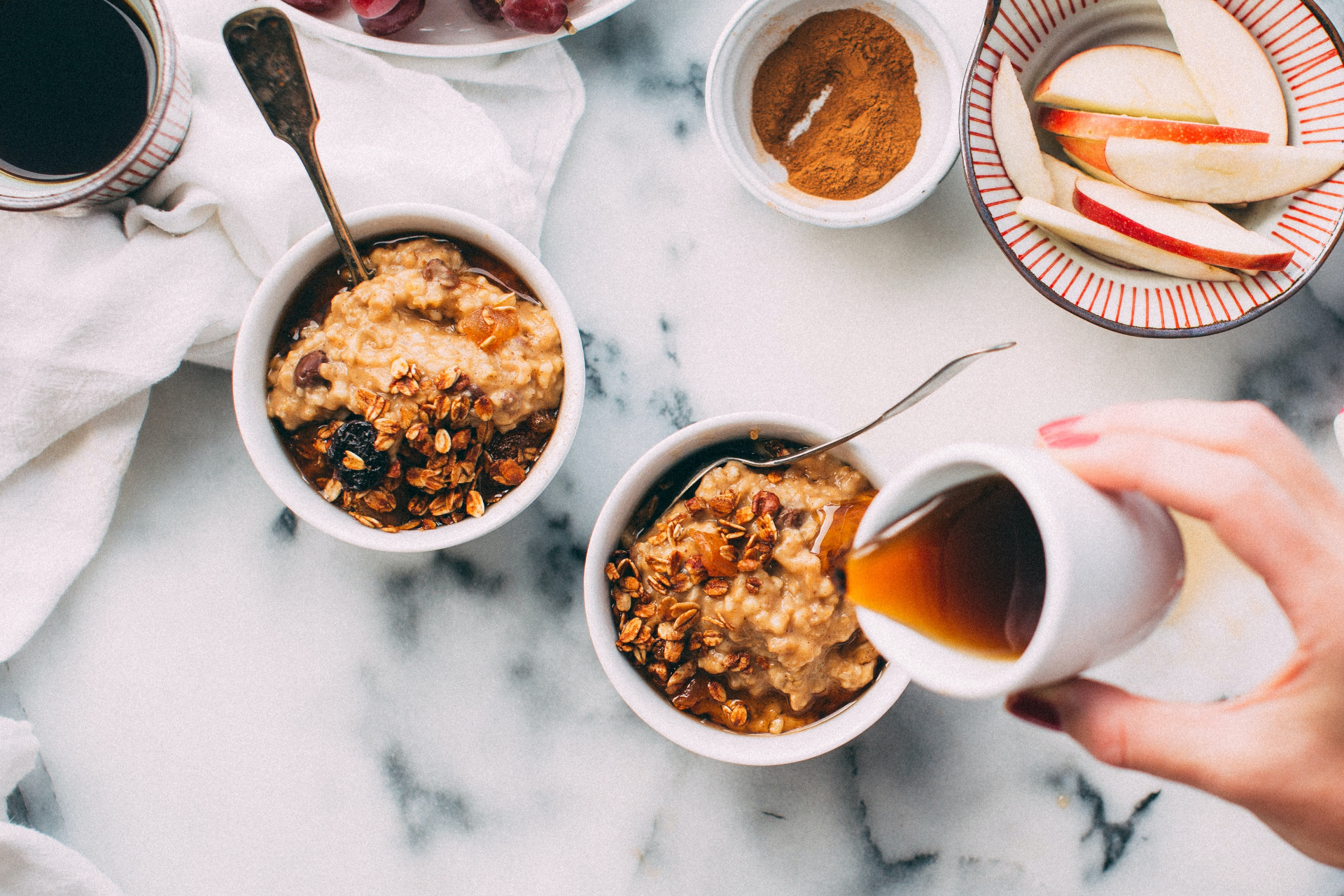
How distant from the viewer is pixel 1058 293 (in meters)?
1.21

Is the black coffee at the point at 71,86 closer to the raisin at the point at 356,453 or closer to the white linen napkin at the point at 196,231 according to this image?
the white linen napkin at the point at 196,231

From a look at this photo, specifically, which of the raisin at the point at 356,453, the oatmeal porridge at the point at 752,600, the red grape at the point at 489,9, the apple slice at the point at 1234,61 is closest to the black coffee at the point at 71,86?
the red grape at the point at 489,9

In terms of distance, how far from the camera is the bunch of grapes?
1271 millimetres

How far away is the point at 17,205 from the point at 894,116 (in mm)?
1129

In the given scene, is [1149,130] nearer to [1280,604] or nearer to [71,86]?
[1280,604]

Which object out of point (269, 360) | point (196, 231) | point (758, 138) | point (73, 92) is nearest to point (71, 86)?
point (73, 92)

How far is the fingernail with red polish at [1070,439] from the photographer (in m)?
0.86

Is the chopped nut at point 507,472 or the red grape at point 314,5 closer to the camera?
the chopped nut at point 507,472

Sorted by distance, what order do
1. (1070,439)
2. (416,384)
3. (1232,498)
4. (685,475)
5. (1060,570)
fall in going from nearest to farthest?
(1060,570)
(1232,498)
(1070,439)
(416,384)
(685,475)

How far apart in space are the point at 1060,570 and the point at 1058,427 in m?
0.32

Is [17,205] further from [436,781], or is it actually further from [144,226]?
[436,781]

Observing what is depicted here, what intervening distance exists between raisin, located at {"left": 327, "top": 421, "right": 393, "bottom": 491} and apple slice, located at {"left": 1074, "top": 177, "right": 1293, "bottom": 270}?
95 cm

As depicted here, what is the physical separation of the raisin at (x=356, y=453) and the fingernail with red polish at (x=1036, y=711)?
72 cm

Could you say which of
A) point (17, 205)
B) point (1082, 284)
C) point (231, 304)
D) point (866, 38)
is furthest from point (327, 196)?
point (1082, 284)
